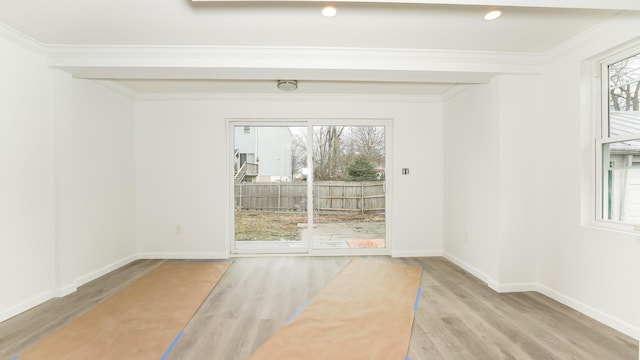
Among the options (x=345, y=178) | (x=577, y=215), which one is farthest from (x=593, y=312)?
(x=345, y=178)

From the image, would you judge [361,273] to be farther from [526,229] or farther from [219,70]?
[219,70]

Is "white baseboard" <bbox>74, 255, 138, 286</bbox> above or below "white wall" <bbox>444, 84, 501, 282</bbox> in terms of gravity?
below

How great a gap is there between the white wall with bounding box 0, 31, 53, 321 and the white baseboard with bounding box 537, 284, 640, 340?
497cm

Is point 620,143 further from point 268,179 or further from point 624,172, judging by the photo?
point 268,179

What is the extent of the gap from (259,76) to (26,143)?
2209 millimetres

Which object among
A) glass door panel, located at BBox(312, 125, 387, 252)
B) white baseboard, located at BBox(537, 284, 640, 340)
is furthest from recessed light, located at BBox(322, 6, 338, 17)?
white baseboard, located at BBox(537, 284, 640, 340)

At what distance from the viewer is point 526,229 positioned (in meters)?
3.07

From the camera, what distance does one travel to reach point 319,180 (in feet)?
14.6

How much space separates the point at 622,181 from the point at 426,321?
6.67 feet

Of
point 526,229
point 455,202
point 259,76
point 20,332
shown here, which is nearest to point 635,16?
point 526,229

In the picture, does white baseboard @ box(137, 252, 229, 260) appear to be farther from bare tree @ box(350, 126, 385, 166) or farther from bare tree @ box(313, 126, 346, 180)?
bare tree @ box(350, 126, 385, 166)

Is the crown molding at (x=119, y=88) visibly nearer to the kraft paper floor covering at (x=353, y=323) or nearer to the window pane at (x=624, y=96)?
the kraft paper floor covering at (x=353, y=323)

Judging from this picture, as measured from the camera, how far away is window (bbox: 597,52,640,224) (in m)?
2.34

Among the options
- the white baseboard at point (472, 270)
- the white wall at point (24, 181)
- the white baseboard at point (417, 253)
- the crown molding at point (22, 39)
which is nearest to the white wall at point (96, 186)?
the white wall at point (24, 181)
